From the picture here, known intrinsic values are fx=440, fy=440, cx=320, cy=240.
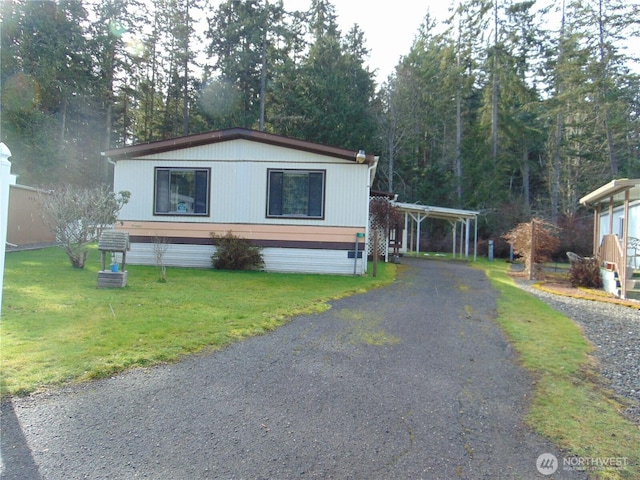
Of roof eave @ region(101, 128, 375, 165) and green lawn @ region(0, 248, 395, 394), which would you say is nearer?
green lawn @ region(0, 248, 395, 394)

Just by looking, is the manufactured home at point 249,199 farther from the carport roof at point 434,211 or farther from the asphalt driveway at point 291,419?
the carport roof at point 434,211

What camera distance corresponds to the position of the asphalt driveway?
2.50 metres

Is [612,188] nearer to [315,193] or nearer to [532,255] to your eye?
[532,255]

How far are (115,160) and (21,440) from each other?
10772 mm

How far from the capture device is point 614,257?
1042 cm

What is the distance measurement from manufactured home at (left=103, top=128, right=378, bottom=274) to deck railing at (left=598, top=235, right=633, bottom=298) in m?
5.80

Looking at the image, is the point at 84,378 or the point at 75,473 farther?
the point at 84,378

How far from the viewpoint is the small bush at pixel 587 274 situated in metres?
11.5

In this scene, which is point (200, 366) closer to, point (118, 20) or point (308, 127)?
point (308, 127)

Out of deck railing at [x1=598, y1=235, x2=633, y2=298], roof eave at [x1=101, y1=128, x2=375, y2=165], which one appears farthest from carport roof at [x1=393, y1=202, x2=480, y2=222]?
roof eave at [x1=101, y1=128, x2=375, y2=165]

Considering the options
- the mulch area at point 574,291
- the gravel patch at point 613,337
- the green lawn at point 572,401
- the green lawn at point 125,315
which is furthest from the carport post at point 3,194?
the mulch area at point 574,291

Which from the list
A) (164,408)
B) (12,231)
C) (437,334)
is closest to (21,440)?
(164,408)

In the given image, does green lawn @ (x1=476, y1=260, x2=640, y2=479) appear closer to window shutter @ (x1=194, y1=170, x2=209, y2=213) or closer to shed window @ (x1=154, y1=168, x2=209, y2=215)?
window shutter @ (x1=194, y1=170, x2=209, y2=213)

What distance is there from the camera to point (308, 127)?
27.1 meters
